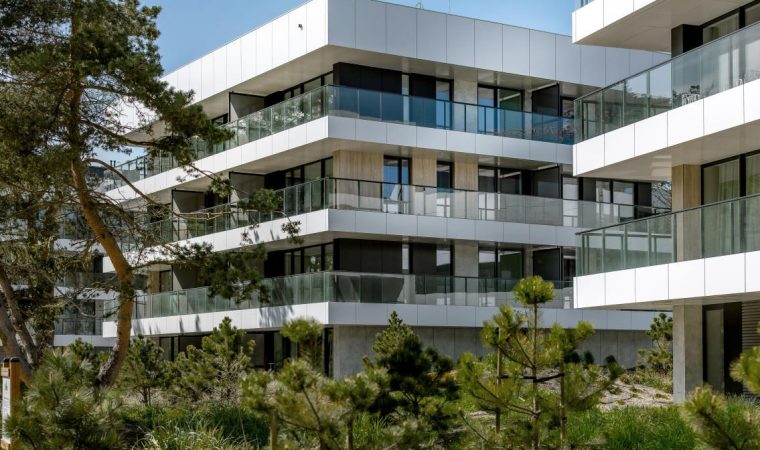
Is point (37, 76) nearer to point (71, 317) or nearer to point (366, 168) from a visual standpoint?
point (366, 168)

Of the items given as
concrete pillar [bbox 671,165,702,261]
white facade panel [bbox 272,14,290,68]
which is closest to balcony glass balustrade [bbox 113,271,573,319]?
white facade panel [bbox 272,14,290,68]

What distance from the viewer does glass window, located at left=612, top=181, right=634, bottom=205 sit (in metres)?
42.5

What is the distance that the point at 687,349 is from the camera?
970 inches

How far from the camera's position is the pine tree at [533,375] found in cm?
1444

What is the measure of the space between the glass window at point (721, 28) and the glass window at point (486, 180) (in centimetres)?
1679

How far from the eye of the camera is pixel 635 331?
4231 cm

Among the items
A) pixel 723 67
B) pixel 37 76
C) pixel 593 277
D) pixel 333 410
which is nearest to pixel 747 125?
pixel 723 67

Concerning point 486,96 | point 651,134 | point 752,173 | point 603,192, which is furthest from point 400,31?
point 752,173

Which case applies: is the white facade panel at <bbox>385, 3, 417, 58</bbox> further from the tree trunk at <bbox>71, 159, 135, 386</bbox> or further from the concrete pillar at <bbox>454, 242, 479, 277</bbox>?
the tree trunk at <bbox>71, 159, 135, 386</bbox>

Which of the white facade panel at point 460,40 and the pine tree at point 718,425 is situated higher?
the white facade panel at point 460,40

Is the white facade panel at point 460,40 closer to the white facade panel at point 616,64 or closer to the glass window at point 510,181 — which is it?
the glass window at point 510,181

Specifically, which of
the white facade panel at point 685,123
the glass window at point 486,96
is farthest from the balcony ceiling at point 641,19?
the glass window at point 486,96

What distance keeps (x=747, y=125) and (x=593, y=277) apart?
215 inches

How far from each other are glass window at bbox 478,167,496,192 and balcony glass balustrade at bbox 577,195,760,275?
15.2 m
